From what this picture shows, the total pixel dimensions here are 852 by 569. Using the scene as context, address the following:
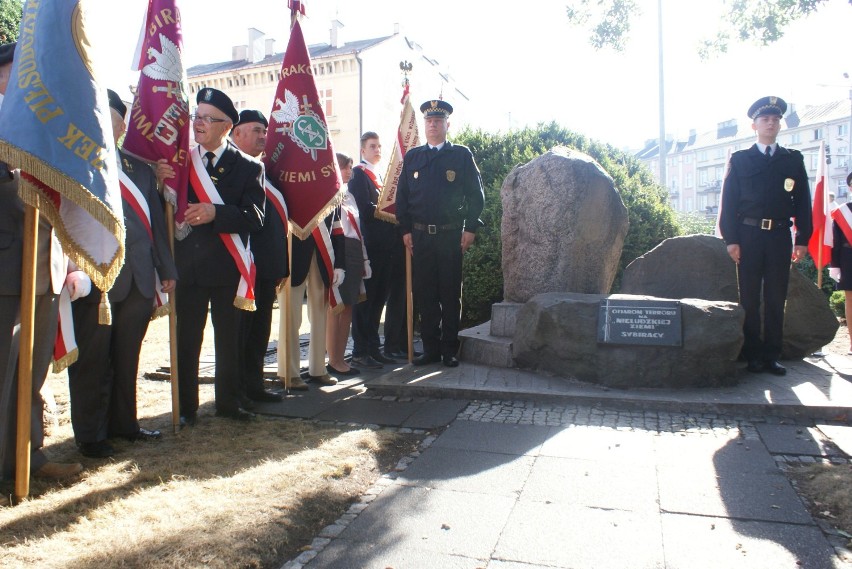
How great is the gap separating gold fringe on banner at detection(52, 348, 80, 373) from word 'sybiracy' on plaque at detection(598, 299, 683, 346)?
3541mm

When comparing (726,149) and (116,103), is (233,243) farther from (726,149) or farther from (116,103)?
(726,149)

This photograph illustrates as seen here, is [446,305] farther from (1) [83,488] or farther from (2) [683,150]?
(2) [683,150]

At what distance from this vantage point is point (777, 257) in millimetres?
5547

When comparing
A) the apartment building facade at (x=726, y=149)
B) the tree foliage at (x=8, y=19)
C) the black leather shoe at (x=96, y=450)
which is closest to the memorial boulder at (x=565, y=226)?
the black leather shoe at (x=96, y=450)

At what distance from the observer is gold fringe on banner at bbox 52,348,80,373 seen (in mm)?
3341

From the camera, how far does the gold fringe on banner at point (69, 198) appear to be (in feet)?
9.14

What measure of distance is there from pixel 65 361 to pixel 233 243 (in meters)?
1.23

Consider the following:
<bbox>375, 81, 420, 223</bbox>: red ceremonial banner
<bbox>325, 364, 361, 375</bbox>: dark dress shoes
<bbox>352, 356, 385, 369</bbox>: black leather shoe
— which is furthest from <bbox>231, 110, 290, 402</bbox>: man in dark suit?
<bbox>375, 81, 420, 223</bbox>: red ceremonial banner

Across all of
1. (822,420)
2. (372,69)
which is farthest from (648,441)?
(372,69)

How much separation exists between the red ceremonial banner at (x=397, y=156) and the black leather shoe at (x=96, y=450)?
3.61m

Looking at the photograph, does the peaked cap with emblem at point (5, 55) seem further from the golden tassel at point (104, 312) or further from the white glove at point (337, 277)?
the white glove at point (337, 277)

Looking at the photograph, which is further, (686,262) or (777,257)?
(686,262)

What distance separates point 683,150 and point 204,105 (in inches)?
3250

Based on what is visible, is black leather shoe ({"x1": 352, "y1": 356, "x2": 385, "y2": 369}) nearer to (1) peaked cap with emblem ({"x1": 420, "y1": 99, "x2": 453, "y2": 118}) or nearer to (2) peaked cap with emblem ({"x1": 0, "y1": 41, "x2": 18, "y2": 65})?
(1) peaked cap with emblem ({"x1": 420, "y1": 99, "x2": 453, "y2": 118})
